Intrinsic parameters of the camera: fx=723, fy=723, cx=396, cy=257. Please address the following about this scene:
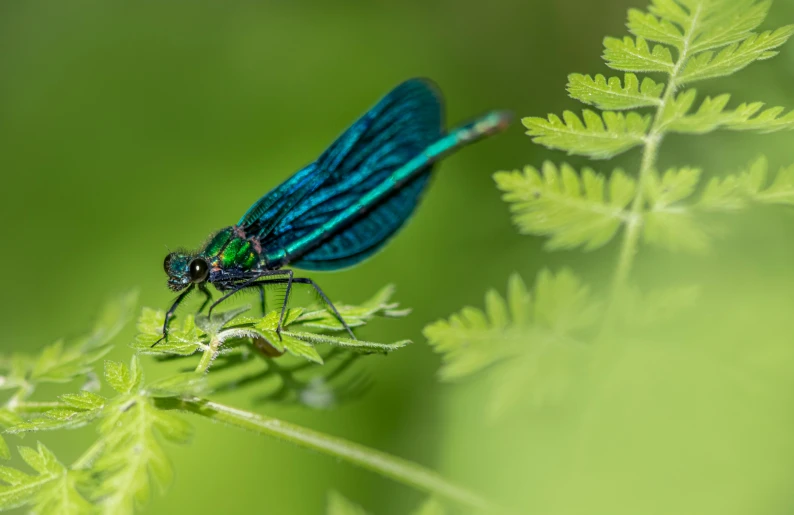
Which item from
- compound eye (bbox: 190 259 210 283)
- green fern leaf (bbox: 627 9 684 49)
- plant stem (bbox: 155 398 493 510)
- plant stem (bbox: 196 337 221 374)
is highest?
compound eye (bbox: 190 259 210 283)

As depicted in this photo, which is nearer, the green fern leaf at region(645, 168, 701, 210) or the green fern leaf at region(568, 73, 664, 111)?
the green fern leaf at region(645, 168, 701, 210)

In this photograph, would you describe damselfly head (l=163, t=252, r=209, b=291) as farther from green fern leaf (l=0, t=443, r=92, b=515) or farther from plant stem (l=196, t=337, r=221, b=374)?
green fern leaf (l=0, t=443, r=92, b=515)

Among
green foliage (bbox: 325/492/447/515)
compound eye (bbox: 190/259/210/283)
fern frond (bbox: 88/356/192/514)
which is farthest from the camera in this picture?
compound eye (bbox: 190/259/210/283)

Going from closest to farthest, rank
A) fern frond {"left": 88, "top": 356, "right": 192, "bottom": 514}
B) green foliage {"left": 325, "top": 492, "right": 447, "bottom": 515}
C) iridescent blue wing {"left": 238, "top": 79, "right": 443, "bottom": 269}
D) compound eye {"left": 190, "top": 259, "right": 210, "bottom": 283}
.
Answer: green foliage {"left": 325, "top": 492, "right": 447, "bottom": 515}, fern frond {"left": 88, "top": 356, "right": 192, "bottom": 514}, compound eye {"left": 190, "top": 259, "right": 210, "bottom": 283}, iridescent blue wing {"left": 238, "top": 79, "right": 443, "bottom": 269}

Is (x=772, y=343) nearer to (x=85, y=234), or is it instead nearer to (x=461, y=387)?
(x=461, y=387)

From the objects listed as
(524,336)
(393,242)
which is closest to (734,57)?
(524,336)

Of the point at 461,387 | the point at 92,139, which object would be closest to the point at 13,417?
the point at 461,387

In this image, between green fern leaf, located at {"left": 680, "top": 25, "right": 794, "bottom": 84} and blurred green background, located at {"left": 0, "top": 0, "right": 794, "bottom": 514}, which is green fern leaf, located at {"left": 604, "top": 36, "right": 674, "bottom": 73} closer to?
green fern leaf, located at {"left": 680, "top": 25, "right": 794, "bottom": 84}

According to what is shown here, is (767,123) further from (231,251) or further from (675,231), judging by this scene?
(231,251)

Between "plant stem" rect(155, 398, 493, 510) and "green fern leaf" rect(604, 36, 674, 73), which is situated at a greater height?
"green fern leaf" rect(604, 36, 674, 73)

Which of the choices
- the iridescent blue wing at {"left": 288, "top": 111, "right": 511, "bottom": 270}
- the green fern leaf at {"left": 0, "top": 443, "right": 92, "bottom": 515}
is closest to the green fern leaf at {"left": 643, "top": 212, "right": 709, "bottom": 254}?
the iridescent blue wing at {"left": 288, "top": 111, "right": 511, "bottom": 270}
